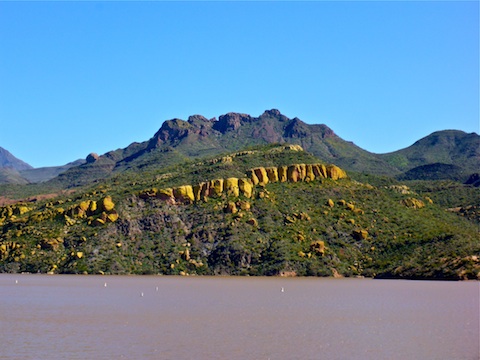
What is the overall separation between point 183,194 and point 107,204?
16524 millimetres

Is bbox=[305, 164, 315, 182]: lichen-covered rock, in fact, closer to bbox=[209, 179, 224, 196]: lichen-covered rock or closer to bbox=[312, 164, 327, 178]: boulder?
bbox=[312, 164, 327, 178]: boulder

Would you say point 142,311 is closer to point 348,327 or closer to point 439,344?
point 348,327

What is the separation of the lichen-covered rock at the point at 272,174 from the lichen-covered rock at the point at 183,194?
20.6m

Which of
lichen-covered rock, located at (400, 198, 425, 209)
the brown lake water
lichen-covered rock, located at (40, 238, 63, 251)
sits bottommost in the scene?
the brown lake water

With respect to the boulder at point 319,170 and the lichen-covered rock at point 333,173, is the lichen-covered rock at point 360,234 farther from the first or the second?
the lichen-covered rock at point 333,173

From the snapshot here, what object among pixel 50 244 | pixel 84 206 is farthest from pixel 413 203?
pixel 50 244

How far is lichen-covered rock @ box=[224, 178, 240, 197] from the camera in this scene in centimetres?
13473

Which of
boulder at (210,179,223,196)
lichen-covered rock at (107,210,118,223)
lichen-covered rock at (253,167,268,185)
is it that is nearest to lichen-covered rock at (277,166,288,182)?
lichen-covered rock at (253,167,268,185)

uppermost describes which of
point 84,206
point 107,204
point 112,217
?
point 107,204

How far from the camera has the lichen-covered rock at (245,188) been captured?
135 metres

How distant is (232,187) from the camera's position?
135500 millimetres

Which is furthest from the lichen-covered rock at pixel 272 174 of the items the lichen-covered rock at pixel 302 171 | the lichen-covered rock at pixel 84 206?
the lichen-covered rock at pixel 84 206

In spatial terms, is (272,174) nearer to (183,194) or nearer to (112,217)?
(183,194)

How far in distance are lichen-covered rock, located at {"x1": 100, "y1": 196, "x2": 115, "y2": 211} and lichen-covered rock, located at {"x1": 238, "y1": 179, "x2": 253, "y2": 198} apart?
28450mm
